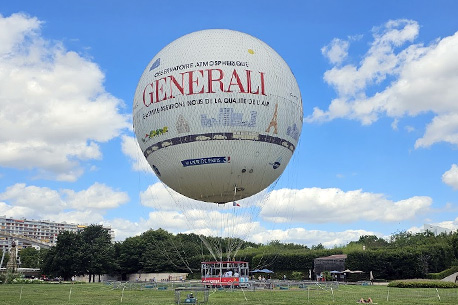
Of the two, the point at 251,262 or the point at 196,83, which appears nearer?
the point at 196,83

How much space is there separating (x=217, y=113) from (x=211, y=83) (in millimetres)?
1664

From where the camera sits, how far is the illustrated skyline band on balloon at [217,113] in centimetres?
2725

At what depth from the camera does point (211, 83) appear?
27.1m

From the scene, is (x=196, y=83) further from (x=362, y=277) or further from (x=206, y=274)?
(x=362, y=277)

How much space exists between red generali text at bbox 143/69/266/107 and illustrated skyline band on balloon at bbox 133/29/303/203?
0.18 ft

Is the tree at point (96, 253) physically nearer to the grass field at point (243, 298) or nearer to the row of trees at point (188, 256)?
the row of trees at point (188, 256)

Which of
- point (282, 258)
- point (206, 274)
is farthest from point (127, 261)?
point (206, 274)

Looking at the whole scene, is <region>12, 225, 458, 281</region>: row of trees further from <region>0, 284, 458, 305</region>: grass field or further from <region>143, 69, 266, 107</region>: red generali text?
<region>143, 69, 266, 107</region>: red generali text

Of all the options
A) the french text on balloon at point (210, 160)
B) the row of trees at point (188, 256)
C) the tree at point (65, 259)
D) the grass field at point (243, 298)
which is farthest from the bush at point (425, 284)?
the tree at point (65, 259)

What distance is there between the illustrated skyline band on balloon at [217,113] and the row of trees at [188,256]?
32.6 m

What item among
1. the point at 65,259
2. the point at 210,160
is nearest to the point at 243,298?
the point at 210,160

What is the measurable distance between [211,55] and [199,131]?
436 centimetres

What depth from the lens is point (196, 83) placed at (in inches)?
1072

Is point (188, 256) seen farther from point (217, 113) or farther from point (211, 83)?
point (211, 83)
